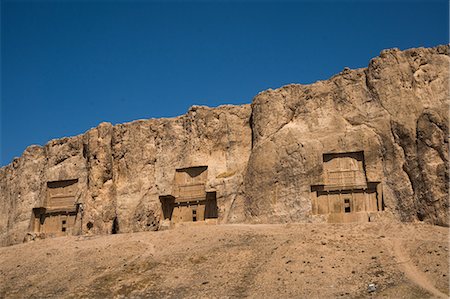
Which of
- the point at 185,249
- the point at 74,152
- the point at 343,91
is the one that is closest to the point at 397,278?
the point at 185,249

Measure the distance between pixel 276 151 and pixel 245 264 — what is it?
1042 cm

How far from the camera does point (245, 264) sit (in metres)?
23.3

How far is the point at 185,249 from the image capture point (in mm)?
25828

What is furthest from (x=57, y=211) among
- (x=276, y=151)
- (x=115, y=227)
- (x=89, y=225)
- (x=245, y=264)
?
(x=245, y=264)

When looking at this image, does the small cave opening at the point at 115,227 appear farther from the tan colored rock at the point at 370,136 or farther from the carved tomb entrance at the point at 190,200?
the tan colored rock at the point at 370,136

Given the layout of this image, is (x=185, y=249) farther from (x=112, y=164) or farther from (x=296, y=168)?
(x=112, y=164)

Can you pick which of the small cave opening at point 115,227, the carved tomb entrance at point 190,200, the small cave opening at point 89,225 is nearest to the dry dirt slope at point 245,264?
the carved tomb entrance at point 190,200

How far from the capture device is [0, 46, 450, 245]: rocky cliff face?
29.7 m

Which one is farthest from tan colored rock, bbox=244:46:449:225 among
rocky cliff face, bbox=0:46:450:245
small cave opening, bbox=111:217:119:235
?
small cave opening, bbox=111:217:119:235

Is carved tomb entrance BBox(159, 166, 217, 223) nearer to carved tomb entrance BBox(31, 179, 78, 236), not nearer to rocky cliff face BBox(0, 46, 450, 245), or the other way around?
rocky cliff face BBox(0, 46, 450, 245)

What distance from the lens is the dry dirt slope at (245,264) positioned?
20609 mm

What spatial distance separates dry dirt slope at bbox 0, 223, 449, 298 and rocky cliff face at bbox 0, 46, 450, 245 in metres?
3.49

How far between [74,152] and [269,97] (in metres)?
13.8

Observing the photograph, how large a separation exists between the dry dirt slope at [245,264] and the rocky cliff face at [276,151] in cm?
349
